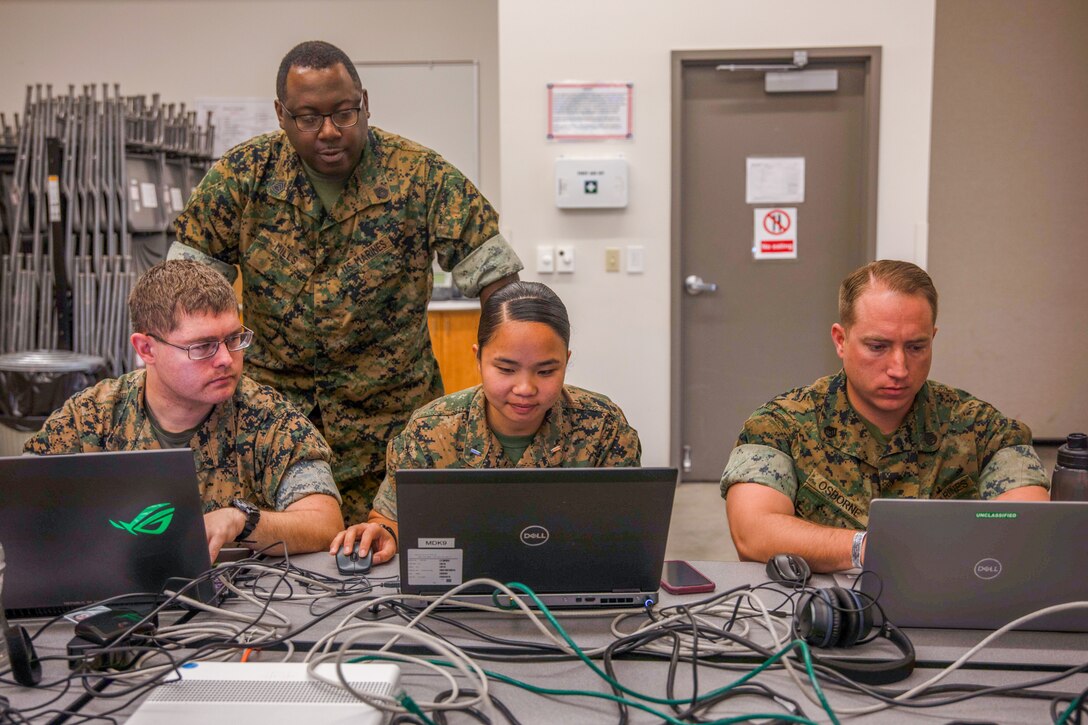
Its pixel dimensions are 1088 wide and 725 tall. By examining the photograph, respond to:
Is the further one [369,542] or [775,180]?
[775,180]

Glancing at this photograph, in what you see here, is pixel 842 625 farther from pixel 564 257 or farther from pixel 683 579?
pixel 564 257

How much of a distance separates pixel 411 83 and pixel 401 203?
3.37m

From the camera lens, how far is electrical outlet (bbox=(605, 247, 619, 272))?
4109mm

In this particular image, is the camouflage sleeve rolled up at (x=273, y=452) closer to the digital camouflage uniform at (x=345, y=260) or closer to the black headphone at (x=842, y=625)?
the digital camouflage uniform at (x=345, y=260)

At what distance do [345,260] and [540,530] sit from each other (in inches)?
46.8

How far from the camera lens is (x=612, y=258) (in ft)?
13.5

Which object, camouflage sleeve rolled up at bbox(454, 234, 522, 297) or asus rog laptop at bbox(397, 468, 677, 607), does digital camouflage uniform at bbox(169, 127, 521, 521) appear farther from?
asus rog laptop at bbox(397, 468, 677, 607)

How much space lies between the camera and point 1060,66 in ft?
15.8

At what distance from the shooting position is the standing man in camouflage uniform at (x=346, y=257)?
2.12 meters

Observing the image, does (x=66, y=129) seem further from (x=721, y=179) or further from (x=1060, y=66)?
(x=1060, y=66)

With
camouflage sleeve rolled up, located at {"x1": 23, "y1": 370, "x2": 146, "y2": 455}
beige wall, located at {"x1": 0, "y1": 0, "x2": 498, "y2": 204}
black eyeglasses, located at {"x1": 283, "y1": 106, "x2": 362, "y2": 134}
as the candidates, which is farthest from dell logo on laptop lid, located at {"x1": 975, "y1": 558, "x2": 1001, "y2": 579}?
beige wall, located at {"x1": 0, "y1": 0, "x2": 498, "y2": 204}

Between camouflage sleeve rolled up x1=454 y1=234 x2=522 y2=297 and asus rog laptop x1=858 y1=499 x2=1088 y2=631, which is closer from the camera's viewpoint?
asus rog laptop x1=858 y1=499 x2=1088 y2=631

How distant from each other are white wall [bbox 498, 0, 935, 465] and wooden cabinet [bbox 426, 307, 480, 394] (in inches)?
14.8

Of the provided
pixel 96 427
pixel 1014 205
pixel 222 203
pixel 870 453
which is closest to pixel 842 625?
pixel 870 453
